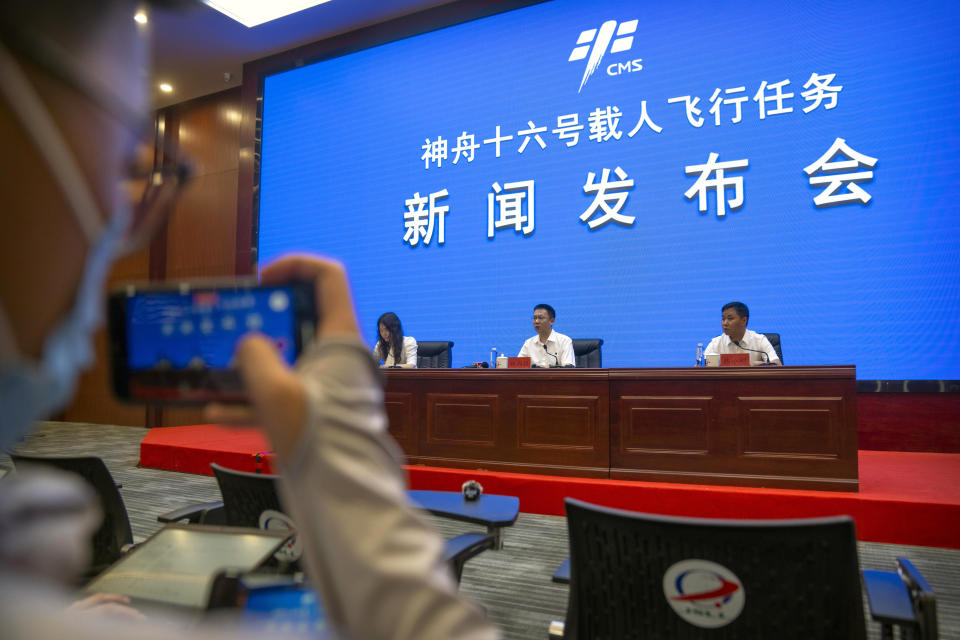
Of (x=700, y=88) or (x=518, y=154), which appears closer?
(x=700, y=88)

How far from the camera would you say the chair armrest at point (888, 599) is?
98cm

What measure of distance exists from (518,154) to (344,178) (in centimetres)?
200

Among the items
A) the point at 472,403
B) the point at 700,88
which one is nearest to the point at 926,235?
the point at 700,88

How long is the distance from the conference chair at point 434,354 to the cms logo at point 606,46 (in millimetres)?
2619

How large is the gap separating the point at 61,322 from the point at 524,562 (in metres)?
2.59

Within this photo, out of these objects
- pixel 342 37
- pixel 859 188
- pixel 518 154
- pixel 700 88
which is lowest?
pixel 859 188

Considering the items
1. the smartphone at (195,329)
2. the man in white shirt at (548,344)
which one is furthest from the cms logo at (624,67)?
the smartphone at (195,329)

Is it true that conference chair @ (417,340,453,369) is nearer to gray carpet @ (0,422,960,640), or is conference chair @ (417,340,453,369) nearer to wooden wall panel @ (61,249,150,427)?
gray carpet @ (0,422,960,640)

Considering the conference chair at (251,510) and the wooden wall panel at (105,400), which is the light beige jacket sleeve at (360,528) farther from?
the wooden wall panel at (105,400)

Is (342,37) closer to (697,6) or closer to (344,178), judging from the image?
(344,178)

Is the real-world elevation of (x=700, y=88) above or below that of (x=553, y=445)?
above

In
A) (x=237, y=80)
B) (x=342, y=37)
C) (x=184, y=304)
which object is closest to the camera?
(x=184, y=304)

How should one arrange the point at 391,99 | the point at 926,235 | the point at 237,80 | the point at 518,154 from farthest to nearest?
1. the point at 237,80
2. the point at 391,99
3. the point at 518,154
4. the point at 926,235

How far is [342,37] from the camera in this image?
6.49m
